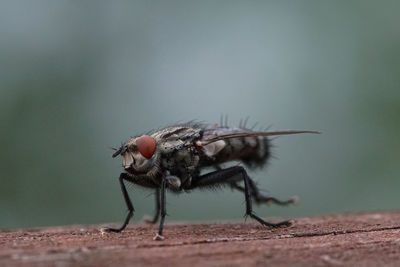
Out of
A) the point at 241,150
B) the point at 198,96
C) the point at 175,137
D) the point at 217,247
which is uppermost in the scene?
the point at 198,96

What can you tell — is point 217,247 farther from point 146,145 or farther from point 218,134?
point 218,134

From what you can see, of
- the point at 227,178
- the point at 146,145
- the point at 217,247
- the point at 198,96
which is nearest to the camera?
the point at 217,247

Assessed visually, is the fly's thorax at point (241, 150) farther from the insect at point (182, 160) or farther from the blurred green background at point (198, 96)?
the blurred green background at point (198, 96)

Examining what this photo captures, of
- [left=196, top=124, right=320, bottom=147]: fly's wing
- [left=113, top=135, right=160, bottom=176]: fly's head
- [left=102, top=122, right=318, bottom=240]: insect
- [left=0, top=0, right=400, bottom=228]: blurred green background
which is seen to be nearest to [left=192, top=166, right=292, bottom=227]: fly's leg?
[left=102, top=122, right=318, bottom=240]: insect

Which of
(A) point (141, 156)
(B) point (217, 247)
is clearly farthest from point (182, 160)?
(B) point (217, 247)

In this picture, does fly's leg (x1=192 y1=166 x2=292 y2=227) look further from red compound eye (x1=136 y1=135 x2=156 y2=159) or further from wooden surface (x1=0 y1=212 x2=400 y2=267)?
red compound eye (x1=136 y1=135 x2=156 y2=159)

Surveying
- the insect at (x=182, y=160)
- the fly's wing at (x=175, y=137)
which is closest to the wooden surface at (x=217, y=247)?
the insect at (x=182, y=160)

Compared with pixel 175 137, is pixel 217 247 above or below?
below
